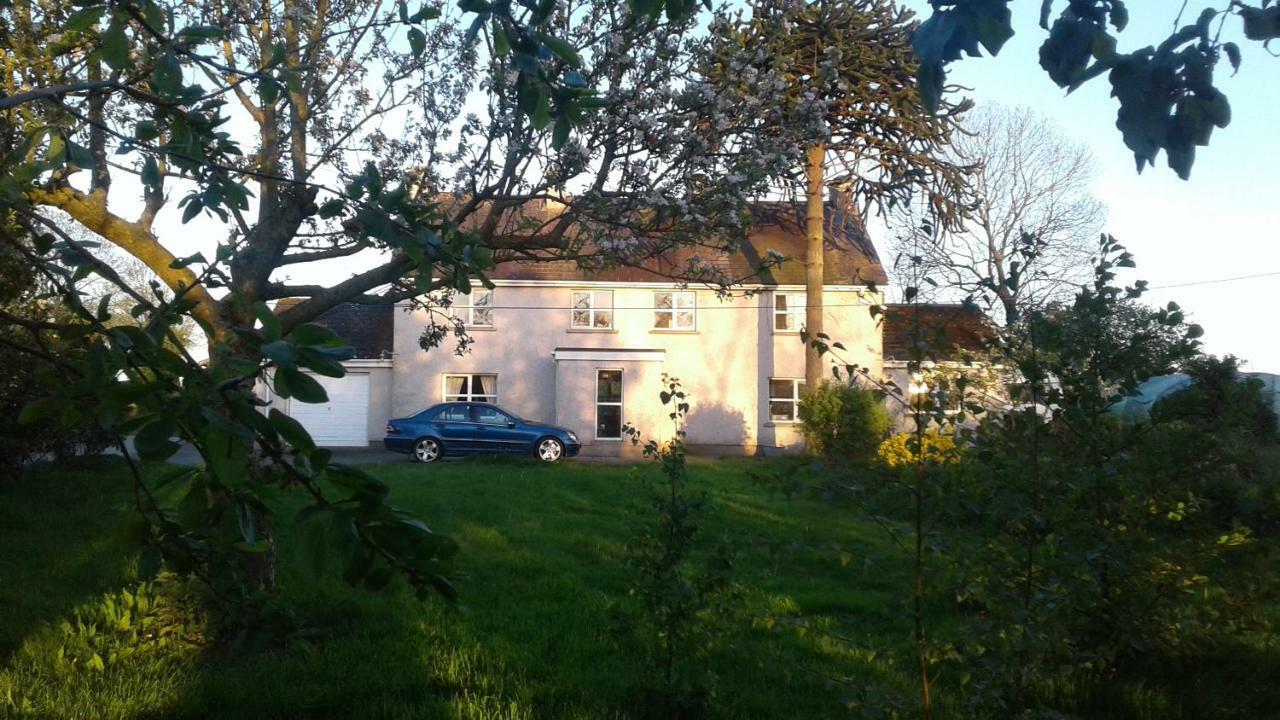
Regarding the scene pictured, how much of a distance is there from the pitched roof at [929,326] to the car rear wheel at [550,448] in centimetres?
2036

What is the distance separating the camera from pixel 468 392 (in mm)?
29156

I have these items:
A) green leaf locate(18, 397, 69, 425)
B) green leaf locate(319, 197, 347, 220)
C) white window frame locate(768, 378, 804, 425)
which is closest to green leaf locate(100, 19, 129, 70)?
green leaf locate(319, 197, 347, 220)

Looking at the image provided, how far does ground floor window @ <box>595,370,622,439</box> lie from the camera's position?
28734mm

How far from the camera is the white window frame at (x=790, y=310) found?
29219 mm

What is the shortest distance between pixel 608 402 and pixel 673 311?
10.6 feet

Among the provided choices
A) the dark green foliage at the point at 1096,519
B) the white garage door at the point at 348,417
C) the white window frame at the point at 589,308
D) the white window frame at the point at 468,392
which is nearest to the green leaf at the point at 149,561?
the dark green foliage at the point at 1096,519

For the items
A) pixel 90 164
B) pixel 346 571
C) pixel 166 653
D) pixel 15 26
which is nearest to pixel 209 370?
pixel 346 571

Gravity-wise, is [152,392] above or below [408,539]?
above

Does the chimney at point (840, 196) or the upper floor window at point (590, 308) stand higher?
the chimney at point (840, 196)

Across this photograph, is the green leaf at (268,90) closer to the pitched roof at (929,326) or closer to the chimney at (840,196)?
the pitched roof at (929,326)

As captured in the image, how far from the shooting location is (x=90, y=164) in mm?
3561

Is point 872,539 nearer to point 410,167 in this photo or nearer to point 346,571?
point 410,167

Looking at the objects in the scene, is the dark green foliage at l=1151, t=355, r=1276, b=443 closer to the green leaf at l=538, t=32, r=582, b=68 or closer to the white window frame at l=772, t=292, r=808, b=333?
the green leaf at l=538, t=32, r=582, b=68

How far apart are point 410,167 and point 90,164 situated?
4718mm
